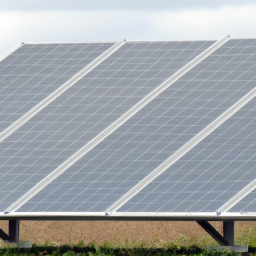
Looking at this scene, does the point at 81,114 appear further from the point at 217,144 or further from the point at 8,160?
the point at 217,144

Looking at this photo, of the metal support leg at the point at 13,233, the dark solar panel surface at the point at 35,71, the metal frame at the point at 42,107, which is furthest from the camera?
the dark solar panel surface at the point at 35,71

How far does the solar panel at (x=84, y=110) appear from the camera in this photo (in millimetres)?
13008

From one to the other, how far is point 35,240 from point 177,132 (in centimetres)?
1315

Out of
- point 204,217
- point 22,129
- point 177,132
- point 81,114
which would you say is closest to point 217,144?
point 177,132

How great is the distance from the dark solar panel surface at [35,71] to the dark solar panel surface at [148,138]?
2.07 metres

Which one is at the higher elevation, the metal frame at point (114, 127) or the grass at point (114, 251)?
the metal frame at point (114, 127)

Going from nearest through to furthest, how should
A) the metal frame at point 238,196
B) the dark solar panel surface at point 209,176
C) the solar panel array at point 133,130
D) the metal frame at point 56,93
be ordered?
1. the metal frame at point 238,196
2. the dark solar panel surface at point 209,176
3. the solar panel array at point 133,130
4. the metal frame at point 56,93

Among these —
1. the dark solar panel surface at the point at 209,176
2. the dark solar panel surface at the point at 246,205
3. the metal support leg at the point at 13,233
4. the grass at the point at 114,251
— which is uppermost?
the dark solar panel surface at the point at 209,176

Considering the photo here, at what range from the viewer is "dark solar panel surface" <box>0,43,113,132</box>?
14.2 metres

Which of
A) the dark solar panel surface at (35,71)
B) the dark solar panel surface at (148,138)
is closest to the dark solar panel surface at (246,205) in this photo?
the dark solar panel surface at (148,138)

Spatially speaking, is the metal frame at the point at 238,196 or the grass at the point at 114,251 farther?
the grass at the point at 114,251

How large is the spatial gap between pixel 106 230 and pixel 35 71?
12.6 meters

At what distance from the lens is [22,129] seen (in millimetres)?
13719

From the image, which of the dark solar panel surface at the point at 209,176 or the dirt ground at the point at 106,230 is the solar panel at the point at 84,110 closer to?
the dark solar panel surface at the point at 209,176
